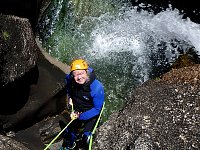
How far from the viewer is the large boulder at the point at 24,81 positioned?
26.7 ft

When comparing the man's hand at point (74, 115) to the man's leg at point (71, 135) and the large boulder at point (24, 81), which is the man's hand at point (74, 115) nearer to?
the man's leg at point (71, 135)

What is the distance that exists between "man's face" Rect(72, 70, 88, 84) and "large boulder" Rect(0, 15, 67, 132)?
2674 mm

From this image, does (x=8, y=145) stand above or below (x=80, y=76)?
below

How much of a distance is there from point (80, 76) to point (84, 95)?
75 centimetres

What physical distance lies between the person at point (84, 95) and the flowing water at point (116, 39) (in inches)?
140

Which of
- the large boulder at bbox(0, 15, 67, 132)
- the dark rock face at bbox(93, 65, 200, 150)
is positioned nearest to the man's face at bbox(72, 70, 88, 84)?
the dark rock face at bbox(93, 65, 200, 150)

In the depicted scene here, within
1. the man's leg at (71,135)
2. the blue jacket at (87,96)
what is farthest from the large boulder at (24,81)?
the blue jacket at (87,96)

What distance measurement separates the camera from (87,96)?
670 centimetres

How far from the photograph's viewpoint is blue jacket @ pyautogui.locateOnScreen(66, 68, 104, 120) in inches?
254

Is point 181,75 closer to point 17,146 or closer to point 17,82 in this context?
point 17,146

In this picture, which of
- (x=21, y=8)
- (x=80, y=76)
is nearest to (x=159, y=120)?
(x=80, y=76)

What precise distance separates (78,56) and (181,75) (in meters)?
6.26

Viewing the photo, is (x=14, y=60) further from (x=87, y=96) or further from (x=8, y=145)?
(x=8, y=145)

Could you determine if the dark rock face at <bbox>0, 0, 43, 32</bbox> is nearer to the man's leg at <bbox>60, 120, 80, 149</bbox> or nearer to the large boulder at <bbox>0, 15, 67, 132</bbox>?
the large boulder at <bbox>0, 15, 67, 132</bbox>
